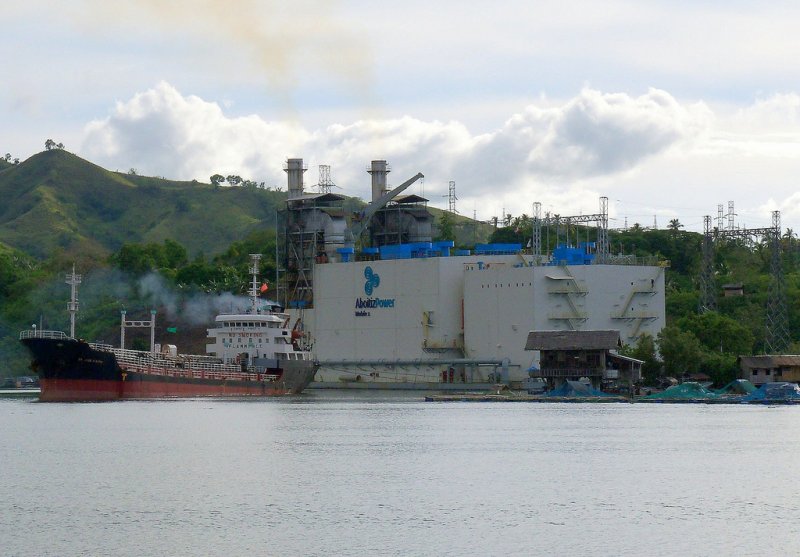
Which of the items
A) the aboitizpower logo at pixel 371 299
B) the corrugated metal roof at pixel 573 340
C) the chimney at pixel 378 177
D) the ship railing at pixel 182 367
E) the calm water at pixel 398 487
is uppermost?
the chimney at pixel 378 177

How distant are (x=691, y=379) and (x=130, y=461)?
7100 centimetres

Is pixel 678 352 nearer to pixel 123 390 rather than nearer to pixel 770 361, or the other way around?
pixel 770 361

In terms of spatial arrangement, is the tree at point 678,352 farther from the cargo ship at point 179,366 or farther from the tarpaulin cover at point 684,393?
the cargo ship at point 179,366

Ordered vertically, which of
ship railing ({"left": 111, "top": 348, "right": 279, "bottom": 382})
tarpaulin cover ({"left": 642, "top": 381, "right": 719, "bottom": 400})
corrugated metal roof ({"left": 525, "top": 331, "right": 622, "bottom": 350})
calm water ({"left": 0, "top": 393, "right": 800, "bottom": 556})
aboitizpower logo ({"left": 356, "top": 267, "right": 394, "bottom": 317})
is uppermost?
aboitizpower logo ({"left": 356, "top": 267, "right": 394, "bottom": 317})

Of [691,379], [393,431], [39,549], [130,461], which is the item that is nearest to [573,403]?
[691,379]

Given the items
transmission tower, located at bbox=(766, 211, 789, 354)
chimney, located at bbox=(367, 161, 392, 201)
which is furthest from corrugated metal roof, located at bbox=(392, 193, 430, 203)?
transmission tower, located at bbox=(766, 211, 789, 354)

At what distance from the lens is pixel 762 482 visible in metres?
55.4

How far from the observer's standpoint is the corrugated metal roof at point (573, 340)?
117000 millimetres

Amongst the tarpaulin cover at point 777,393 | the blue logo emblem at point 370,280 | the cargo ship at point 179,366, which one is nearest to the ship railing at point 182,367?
the cargo ship at point 179,366

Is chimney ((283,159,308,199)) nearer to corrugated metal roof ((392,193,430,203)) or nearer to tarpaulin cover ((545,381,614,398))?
corrugated metal roof ((392,193,430,203))

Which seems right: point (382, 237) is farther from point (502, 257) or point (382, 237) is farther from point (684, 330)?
point (684, 330)

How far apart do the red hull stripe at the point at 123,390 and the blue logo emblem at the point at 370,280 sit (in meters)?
27.3

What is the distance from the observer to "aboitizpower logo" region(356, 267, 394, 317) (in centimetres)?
14562

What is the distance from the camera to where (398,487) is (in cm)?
5397
